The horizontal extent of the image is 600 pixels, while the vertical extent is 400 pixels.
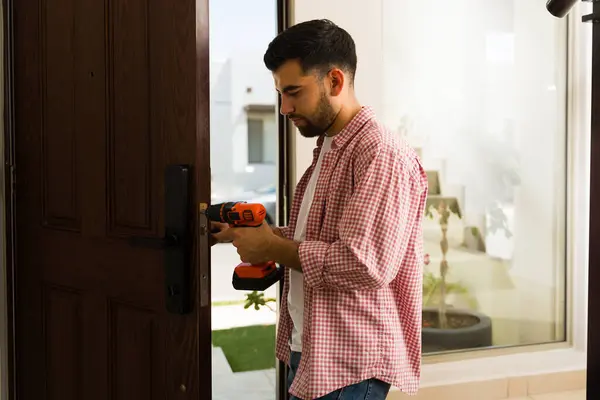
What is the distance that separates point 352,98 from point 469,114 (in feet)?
4.14

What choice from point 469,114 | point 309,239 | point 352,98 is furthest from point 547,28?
point 309,239

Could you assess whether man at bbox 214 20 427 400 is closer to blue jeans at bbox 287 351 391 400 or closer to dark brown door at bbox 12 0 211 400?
blue jeans at bbox 287 351 391 400

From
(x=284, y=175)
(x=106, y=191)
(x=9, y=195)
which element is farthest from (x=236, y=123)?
(x=106, y=191)

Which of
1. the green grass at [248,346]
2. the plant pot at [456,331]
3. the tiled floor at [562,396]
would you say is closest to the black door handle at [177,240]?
the plant pot at [456,331]

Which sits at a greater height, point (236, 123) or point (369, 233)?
point (236, 123)

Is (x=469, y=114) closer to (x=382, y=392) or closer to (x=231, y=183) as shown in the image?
(x=382, y=392)

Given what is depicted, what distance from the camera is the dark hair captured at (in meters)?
1.22

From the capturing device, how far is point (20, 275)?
5.95 ft

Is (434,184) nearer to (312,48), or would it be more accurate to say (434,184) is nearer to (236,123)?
(312,48)

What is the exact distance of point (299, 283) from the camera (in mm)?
1324

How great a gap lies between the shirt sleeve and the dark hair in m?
0.22

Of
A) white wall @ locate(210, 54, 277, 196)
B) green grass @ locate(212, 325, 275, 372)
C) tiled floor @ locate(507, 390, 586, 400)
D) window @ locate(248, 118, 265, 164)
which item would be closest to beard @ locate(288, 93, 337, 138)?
tiled floor @ locate(507, 390, 586, 400)

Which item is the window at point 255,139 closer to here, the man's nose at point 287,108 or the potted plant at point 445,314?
the potted plant at point 445,314

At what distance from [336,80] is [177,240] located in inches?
18.7
